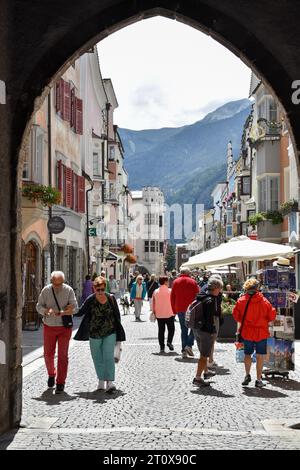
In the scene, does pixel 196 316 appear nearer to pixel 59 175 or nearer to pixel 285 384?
pixel 285 384

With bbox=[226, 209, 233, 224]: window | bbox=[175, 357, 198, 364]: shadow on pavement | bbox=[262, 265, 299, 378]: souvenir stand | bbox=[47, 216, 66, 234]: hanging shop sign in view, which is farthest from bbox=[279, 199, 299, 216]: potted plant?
bbox=[226, 209, 233, 224]: window

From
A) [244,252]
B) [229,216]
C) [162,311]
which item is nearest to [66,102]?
[244,252]

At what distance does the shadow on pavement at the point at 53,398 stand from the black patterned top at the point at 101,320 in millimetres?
938

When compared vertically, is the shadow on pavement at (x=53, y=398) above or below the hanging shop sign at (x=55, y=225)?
below

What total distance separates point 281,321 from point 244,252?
5820 mm

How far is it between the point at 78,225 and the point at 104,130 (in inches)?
1035

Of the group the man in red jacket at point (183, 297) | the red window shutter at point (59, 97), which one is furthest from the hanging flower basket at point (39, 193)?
the red window shutter at point (59, 97)

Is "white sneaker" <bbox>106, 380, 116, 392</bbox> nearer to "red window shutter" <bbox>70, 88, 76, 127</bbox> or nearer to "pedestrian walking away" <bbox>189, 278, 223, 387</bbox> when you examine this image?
"pedestrian walking away" <bbox>189, 278, 223, 387</bbox>

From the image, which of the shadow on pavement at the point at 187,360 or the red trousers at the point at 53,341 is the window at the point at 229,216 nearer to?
the shadow on pavement at the point at 187,360

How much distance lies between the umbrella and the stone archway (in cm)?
957

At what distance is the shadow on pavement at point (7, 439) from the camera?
23.2 ft

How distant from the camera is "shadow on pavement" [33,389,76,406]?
973 cm

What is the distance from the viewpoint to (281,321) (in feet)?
40.4
